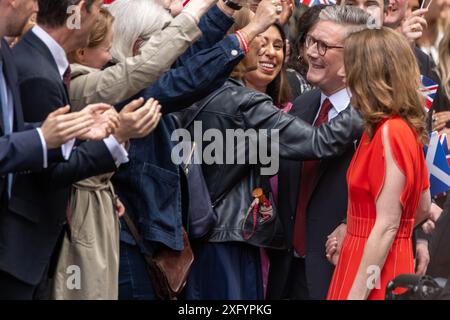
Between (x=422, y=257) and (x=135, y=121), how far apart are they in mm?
1940

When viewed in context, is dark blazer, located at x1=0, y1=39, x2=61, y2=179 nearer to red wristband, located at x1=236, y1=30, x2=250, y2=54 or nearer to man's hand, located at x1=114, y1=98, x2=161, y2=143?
man's hand, located at x1=114, y1=98, x2=161, y2=143

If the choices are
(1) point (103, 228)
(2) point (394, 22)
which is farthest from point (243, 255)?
(2) point (394, 22)

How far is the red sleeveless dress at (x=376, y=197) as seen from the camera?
4.85 metres

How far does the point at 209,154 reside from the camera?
588 centimetres

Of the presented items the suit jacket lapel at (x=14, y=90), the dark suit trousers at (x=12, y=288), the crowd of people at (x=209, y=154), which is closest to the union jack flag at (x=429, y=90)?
the crowd of people at (x=209, y=154)

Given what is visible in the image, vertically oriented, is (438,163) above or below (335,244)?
above

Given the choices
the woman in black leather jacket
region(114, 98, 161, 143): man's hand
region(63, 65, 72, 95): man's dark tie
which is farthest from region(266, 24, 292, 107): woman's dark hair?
region(114, 98, 161, 143): man's hand

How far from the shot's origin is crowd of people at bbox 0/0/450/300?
14.9 ft

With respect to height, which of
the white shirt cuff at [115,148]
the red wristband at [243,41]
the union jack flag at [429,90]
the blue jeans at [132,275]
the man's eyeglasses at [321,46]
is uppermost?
the red wristband at [243,41]

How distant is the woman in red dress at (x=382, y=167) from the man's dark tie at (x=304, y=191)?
0.74m

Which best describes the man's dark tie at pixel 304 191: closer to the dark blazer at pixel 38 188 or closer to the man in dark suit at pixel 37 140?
the dark blazer at pixel 38 188

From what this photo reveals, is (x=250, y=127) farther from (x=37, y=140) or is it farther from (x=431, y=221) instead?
(x=37, y=140)

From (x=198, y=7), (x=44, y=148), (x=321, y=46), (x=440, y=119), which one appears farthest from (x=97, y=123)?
(x=440, y=119)

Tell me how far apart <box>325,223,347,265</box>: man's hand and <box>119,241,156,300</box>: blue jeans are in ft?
3.04
